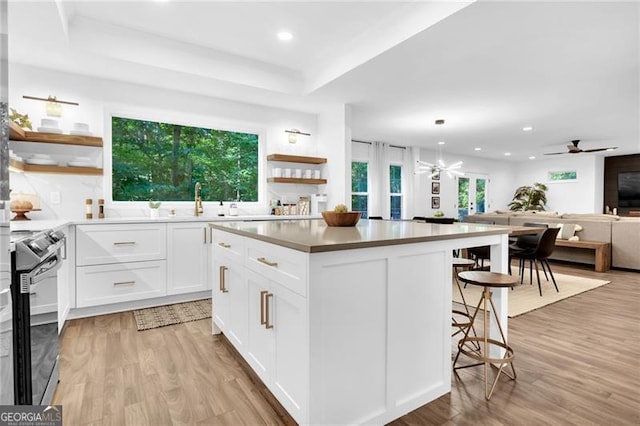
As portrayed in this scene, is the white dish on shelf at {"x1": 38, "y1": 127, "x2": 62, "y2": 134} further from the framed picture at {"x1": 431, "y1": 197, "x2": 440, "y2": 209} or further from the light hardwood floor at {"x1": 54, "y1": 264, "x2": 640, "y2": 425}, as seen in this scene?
the framed picture at {"x1": 431, "y1": 197, "x2": 440, "y2": 209}

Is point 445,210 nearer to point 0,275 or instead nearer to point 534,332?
point 534,332

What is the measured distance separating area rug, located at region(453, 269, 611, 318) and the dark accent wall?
7.38m

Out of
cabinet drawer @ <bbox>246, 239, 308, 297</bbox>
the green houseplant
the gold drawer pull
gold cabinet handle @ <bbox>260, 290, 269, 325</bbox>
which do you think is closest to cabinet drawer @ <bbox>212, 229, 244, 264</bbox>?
cabinet drawer @ <bbox>246, 239, 308, 297</bbox>

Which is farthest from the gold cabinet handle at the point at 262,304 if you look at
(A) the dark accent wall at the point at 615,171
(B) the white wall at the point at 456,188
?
(A) the dark accent wall at the point at 615,171

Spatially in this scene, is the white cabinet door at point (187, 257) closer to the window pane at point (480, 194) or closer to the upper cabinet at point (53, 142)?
the upper cabinet at point (53, 142)

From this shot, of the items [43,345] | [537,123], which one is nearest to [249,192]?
[43,345]

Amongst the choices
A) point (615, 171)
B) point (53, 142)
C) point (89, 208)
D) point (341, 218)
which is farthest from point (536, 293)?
point (615, 171)

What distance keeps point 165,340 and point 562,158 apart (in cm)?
1199

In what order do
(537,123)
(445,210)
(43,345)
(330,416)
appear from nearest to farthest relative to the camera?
(330,416) < (43,345) < (537,123) < (445,210)

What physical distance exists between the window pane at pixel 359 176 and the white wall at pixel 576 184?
6794mm

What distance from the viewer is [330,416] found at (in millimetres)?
1471

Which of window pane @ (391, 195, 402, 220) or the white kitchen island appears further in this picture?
window pane @ (391, 195, 402, 220)

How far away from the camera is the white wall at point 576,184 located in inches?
395

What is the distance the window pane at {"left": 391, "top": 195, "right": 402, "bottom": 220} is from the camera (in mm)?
8289
